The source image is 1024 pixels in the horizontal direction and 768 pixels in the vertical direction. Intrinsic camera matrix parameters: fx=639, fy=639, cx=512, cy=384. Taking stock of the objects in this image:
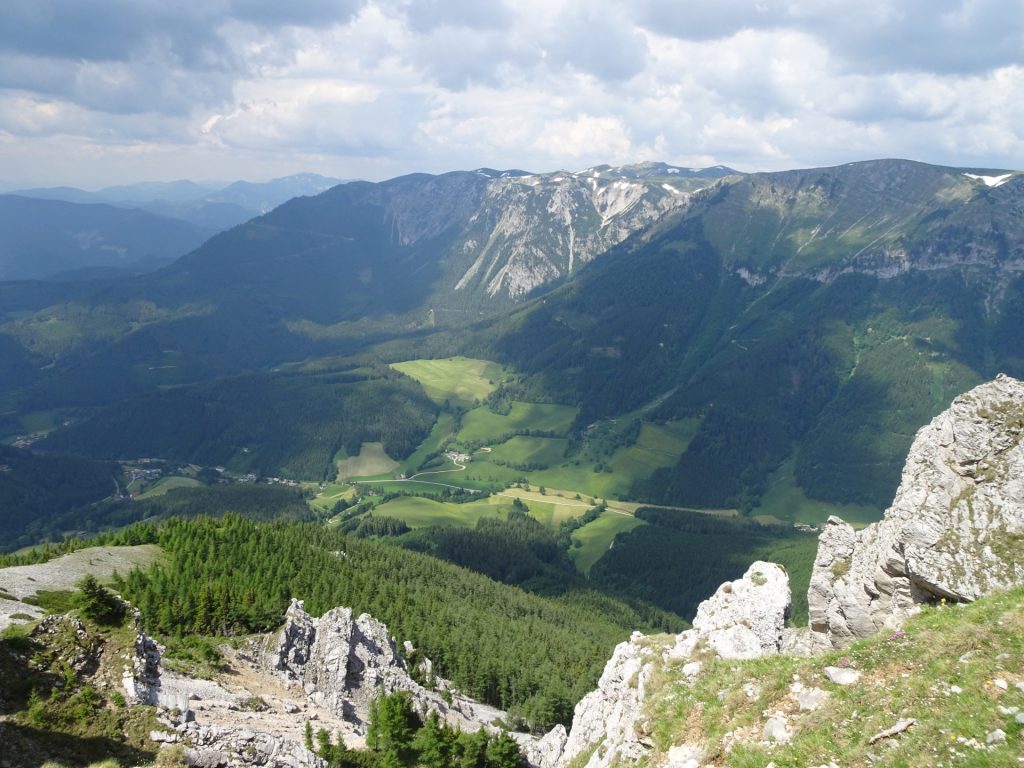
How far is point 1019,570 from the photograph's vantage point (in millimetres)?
34656

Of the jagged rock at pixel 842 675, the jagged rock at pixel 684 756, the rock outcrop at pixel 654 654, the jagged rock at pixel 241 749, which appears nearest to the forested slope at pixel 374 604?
the jagged rock at pixel 241 749

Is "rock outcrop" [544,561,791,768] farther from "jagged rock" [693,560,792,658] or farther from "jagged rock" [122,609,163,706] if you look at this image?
"jagged rock" [122,609,163,706]

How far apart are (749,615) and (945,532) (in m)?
18.9

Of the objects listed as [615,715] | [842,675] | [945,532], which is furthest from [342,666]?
[945,532]

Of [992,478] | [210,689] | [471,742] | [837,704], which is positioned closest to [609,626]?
[471,742]

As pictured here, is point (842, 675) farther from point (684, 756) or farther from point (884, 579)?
point (884, 579)

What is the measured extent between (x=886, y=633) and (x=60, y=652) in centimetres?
4670

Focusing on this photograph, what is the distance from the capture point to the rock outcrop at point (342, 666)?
6750 cm

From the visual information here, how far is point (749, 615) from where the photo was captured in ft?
172

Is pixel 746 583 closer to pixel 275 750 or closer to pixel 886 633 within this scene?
pixel 886 633

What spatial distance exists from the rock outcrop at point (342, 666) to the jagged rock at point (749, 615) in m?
32.9

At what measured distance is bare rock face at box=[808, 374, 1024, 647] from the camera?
3619cm

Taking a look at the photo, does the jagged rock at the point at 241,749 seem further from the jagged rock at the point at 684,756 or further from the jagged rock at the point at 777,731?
the jagged rock at the point at 777,731

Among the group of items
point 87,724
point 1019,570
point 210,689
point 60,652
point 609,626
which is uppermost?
point 1019,570
